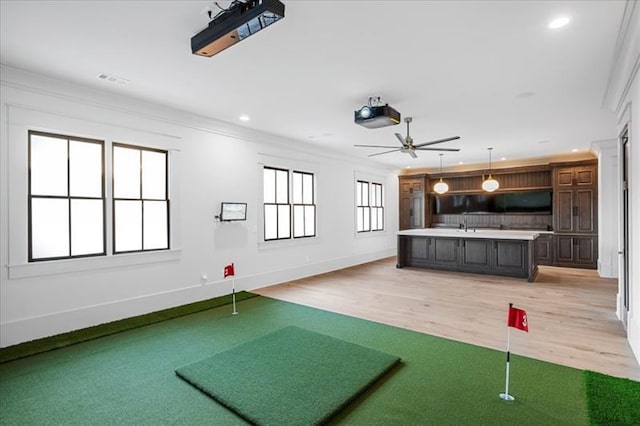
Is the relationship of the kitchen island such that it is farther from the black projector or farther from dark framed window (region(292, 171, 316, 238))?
the black projector

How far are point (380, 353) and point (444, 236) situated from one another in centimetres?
501

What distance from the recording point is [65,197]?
388 cm

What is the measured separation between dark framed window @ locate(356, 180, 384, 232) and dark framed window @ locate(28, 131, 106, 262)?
6196 millimetres

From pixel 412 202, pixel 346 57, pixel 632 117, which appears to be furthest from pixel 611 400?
pixel 412 202

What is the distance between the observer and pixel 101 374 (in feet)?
9.48

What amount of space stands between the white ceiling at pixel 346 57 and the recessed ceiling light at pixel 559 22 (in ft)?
0.14

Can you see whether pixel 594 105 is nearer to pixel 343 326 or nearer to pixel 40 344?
pixel 343 326

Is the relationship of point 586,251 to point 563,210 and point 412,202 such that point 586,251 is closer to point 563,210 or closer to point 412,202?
point 563,210

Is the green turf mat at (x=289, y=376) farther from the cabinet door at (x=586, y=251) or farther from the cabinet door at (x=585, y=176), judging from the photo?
the cabinet door at (x=585, y=176)

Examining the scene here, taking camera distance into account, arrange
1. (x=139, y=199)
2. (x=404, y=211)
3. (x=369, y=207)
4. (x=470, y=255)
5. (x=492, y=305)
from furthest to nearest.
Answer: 1. (x=404, y=211)
2. (x=369, y=207)
3. (x=470, y=255)
4. (x=492, y=305)
5. (x=139, y=199)

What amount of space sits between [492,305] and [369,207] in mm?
5156

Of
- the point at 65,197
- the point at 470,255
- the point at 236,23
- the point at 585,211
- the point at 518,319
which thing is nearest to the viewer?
the point at 236,23

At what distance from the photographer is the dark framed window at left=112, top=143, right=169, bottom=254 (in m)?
4.37

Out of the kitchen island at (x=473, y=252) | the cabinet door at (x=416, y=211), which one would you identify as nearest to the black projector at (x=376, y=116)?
the kitchen island at (x=473, y=252)
